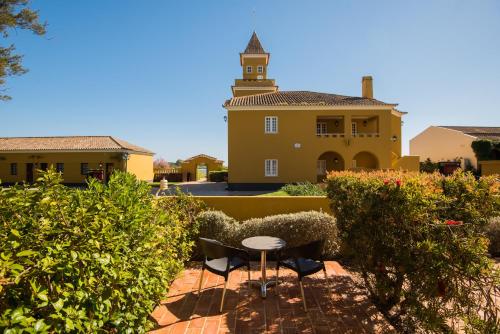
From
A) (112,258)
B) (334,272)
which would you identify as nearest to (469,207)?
(334,272)

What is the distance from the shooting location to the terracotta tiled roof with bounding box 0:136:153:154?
28391mm

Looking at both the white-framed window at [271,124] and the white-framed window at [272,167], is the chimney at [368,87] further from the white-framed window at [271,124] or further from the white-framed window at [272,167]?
the white-framed window at [272,167]

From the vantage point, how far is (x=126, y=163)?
92.8 ft

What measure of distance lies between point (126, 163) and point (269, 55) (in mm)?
19589

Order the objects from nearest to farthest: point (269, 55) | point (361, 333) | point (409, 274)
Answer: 1. point (409, 274)
2. point (361, 333)
3. point (269, 55)

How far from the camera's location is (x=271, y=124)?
2152cm

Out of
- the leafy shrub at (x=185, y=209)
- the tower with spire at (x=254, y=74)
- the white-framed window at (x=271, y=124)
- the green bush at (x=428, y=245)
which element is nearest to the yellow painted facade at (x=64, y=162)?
the tower with spire at (x=254, y=74)

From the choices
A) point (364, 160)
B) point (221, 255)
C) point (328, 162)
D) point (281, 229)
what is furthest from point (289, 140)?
point (221, 255)

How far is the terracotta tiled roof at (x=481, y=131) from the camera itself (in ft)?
110

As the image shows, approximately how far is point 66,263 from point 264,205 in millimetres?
5930

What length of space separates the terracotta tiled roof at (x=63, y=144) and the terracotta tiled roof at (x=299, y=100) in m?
14.5

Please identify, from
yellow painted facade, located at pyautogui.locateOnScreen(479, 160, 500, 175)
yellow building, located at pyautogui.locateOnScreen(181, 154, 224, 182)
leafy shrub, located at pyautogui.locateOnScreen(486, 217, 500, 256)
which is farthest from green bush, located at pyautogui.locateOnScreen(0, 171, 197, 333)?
yellow building, located at pyautogui.locateOnScreen(181, 154, 224, 182)

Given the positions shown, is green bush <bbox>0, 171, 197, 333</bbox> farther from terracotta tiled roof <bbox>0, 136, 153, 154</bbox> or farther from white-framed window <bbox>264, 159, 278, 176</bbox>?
terracotta tiled roof <bbox>0, 136, 153, 154</bbox>

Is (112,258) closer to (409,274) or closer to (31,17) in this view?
Result: (409,274)
